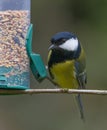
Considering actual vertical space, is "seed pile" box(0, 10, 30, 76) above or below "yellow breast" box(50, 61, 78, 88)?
above

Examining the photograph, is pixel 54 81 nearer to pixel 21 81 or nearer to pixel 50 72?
pixel 50 72

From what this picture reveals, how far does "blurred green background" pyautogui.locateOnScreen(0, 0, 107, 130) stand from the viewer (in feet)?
31.4

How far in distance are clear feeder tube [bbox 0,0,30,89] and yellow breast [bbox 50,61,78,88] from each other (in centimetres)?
61

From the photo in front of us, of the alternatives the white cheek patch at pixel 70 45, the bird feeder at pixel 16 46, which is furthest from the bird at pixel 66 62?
the bird feeder at pixel 16 46

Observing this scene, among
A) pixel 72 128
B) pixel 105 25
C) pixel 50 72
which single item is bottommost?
pixel 72 128

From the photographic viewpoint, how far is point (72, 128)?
9430 mm

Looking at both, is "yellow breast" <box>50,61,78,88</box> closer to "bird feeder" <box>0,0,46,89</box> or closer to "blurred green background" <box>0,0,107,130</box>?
"bird feeder" <box>0,0,46,89</box>

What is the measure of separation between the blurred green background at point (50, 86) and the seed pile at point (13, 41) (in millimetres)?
2988

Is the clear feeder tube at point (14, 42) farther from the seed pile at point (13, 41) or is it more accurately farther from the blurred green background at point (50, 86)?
the blurred green background at point (50, 86)

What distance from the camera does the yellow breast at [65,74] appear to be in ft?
21.9

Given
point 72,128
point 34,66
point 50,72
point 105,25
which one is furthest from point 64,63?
point 105,25

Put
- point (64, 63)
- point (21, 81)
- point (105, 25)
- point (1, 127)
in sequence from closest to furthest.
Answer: point (21, 81)
point (64, 63)
point (1, 127)
point (105, 25)

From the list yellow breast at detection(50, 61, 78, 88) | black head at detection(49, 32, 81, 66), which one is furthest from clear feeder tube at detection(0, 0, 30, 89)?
yellow breast at detection(50, 61, 78, 88)

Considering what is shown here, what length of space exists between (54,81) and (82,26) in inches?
152
